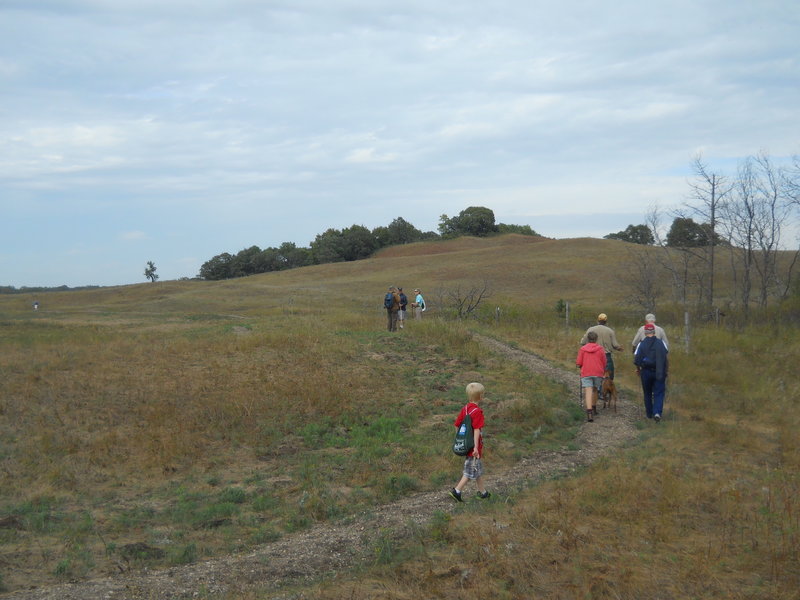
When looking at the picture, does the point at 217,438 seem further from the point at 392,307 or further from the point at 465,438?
the point at 392,307

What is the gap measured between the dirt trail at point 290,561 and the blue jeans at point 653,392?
311 cm

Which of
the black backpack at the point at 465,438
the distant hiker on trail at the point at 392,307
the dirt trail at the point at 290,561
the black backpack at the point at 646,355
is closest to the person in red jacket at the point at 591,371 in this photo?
the black backpack at the point at 646,355

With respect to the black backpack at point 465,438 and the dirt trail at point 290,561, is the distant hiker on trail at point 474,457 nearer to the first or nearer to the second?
the black backpack at point 465,438

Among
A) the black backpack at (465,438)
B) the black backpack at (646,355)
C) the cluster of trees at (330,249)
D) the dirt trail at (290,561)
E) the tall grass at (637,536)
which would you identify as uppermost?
the cluster of trees at (330,249)

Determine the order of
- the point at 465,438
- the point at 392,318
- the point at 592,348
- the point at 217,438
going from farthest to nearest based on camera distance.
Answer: the point at 392,318 < the point at 592,348 < the point at 217,438 < the point at 465,438

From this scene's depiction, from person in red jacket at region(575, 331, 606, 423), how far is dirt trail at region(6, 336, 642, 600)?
2723 mm

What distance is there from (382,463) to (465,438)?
234 cm

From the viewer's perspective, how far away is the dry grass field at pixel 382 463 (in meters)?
5.75

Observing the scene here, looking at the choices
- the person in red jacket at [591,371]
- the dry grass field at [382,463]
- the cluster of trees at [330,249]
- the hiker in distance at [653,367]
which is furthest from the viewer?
the cluster of trees at [330,249]

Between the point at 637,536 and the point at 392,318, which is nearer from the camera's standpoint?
the point at 637,536

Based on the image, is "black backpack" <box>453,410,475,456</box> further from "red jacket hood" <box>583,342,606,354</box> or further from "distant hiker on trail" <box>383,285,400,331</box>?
"distant hiker on trail" <box>383,285,400,331</box>

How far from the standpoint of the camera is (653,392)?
39.5 feet

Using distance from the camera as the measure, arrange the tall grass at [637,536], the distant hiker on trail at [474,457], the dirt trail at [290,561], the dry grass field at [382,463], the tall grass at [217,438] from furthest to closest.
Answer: the distant hiker on trail at [474,457]
the tall grass at [217,438]
the dirt trail at [290,561]
the dry grass field at [382,463]
the tall grass at [637,536]

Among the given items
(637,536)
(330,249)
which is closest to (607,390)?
(637,536)
